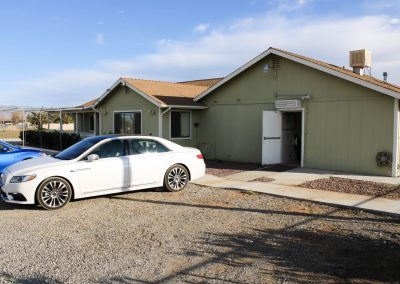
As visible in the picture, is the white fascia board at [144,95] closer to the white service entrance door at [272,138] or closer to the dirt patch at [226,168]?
the dirt patch at [226,168]

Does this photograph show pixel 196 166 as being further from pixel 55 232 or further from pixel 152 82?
pixel 152 82

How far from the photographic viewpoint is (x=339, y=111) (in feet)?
42.9

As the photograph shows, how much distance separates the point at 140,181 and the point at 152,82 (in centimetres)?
1194

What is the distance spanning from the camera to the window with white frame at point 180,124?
17.4 meters

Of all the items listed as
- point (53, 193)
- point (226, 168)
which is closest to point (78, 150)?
point (53, 193)

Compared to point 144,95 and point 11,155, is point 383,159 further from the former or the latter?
point 11,155

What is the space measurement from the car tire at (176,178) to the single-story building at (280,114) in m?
5.43

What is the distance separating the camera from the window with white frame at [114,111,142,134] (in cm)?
1848

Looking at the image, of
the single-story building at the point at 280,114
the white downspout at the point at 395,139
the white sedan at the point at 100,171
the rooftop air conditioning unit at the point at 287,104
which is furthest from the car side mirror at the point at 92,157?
the white downspout at the point at 395,139

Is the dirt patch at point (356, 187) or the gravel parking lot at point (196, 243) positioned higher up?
the dirt patch at point (356, 187)

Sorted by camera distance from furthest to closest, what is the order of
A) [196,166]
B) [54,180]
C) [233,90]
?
[233,90], [196,166], [54,180]

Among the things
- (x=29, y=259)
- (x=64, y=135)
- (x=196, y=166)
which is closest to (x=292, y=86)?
(x=196, y=166)

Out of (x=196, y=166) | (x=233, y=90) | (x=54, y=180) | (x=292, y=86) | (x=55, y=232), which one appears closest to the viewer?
(x=55, y=232)

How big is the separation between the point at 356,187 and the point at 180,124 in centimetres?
895
